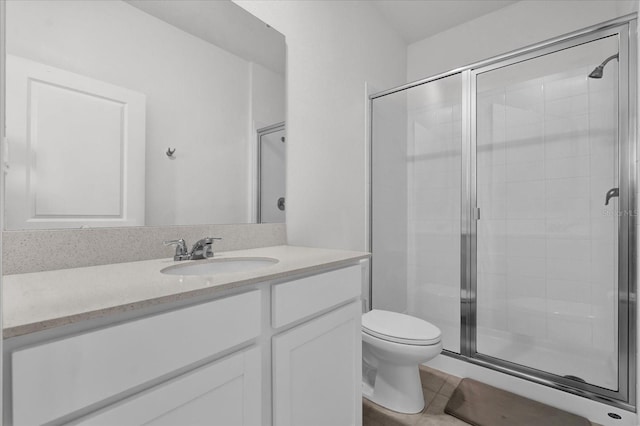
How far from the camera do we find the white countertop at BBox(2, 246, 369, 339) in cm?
59

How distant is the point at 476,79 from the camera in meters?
1.98

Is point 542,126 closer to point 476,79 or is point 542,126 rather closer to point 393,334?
point 476,79

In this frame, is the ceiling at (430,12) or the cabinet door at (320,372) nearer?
the cabinet door at (320,372)

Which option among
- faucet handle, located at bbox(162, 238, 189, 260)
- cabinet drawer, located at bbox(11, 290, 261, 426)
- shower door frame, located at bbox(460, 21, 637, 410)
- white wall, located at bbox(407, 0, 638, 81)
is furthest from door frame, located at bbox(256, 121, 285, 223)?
white wall, located at bbox(407, 0, 638, 81)

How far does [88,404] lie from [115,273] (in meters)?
0.40

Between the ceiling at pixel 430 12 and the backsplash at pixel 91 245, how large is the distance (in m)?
2.10

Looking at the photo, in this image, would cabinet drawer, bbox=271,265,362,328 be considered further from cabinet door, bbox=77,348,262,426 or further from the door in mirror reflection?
the door in mirror reflection

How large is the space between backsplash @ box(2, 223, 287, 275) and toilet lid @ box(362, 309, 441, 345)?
0.86 m

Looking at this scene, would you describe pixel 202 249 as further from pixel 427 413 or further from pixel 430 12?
pixel 430 12

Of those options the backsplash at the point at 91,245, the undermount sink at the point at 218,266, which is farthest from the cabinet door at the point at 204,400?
the backsplash at the point at 91,245

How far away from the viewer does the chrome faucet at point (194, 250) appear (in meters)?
1.19

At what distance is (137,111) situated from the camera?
1.18 metres

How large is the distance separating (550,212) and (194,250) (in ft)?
6.38

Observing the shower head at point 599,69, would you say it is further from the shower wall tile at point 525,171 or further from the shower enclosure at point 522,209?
the shower wall tile at point 525,171
